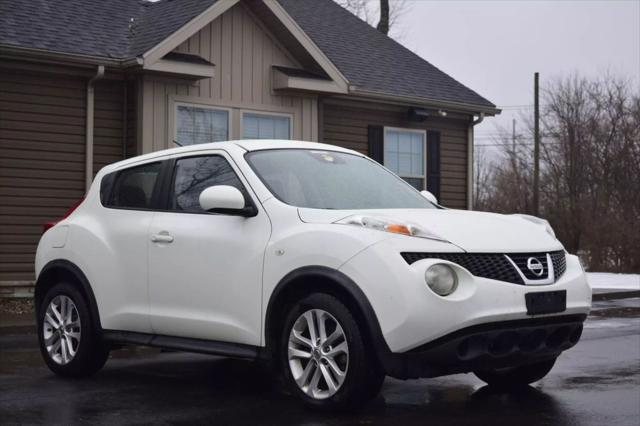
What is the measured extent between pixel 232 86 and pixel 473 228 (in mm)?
11198

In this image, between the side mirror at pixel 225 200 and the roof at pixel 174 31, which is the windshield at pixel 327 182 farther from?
the roof at pixel 174 31

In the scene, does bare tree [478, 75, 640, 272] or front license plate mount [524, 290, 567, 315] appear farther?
bare tree [478, 75, 640, 272]

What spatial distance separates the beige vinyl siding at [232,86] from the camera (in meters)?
16.3

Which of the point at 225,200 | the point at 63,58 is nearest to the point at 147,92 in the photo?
the point at 63,58

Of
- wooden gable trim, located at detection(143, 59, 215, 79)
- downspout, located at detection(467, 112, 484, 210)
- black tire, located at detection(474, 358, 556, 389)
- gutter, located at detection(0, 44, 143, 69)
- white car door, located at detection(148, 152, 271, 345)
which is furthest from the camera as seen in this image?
downspout, located at detection(467, 112, 484, 210)

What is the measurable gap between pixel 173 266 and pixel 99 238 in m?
0.93

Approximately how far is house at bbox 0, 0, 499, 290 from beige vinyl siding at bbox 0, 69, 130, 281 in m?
0.02

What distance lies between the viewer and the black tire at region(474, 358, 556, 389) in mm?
7566

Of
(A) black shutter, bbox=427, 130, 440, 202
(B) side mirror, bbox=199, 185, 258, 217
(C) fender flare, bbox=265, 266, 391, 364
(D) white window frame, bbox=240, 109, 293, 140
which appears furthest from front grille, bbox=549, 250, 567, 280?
(A) black shutter, bbox=427, 130, 440, 202

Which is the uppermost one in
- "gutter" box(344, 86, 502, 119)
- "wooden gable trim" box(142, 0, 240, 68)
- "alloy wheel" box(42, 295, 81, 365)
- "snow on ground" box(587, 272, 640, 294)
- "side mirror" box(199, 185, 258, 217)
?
"wooden gable trim" box(142, 0, 240, 68)

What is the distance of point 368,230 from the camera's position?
6.39m

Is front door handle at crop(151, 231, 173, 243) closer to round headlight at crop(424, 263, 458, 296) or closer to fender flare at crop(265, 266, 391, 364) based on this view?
fender flare at crop(265, 266, 391, 364)

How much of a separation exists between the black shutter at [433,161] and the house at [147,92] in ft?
2.85

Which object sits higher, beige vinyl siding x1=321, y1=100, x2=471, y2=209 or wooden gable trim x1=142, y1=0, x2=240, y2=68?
wooden gable trim x1=142, y1=0, x2=240, y2=68
